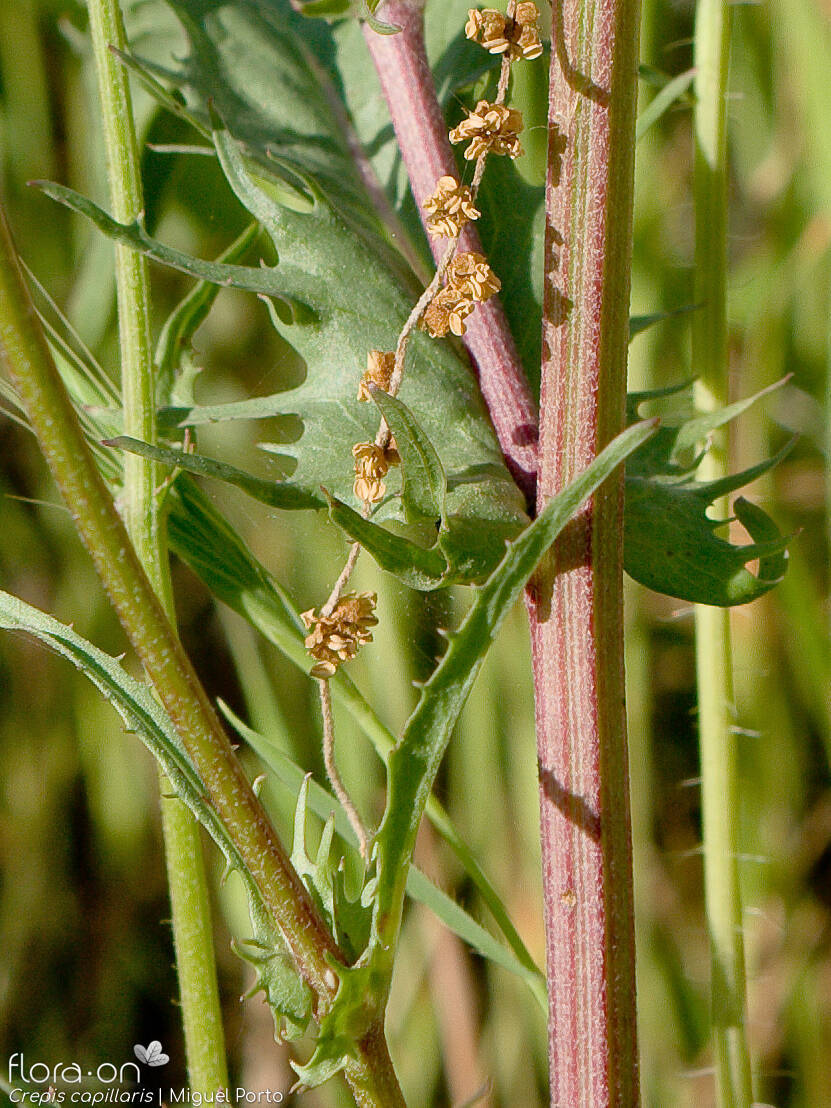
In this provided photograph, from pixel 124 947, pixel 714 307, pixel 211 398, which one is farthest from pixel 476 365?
pixel 124 947

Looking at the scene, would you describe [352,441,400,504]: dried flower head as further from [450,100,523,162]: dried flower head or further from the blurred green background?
the blurred green background

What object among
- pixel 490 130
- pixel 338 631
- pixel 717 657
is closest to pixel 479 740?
pixel 717 657

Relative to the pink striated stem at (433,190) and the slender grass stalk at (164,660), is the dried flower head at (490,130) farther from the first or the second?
the slender grass stalk at (164,660)

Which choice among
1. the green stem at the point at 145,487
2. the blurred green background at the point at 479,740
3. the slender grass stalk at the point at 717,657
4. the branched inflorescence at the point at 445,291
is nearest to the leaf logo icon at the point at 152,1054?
the green stem at the point at 145,487

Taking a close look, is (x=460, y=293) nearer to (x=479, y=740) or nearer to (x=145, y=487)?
(x=145, y=487)

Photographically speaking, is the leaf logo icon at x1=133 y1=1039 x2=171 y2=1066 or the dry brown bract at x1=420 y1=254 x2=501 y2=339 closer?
the dry brown bract at x1=420 y1=254 x2=501 y2=339

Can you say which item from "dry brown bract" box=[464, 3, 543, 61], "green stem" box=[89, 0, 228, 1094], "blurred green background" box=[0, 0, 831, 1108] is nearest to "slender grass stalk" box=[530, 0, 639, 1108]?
"dry brown bract" box=[464, 3, 543, 61]

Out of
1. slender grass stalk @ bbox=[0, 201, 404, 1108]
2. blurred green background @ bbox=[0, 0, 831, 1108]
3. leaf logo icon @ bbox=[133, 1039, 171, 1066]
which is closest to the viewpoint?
slender grass stalk @ bbox=[0, 201, 404, 1108]

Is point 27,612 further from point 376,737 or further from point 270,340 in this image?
point 270,340
